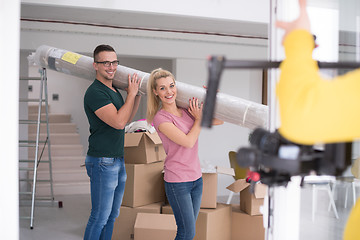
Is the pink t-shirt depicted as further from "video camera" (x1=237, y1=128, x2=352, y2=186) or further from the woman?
"video camera" (x1=237, y1=128, x2=352, y2=186)

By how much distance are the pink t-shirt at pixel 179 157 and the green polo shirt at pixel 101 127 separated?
0.28 metres

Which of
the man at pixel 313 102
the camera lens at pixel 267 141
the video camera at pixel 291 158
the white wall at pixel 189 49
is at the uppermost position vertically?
the white wall at pixel 189 49

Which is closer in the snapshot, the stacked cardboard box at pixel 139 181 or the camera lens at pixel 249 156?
the camera lens at pixel 249 156

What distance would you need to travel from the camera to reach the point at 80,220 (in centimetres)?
440

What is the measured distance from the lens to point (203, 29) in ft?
17.5

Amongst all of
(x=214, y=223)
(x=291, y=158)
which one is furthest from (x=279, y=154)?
(x=214, y=223)

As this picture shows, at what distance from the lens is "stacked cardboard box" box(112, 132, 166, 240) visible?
10.9ft

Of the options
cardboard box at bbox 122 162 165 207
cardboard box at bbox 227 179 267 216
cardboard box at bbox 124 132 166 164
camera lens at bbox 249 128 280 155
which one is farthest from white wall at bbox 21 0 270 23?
camera lens at bbox 249 128 280 155

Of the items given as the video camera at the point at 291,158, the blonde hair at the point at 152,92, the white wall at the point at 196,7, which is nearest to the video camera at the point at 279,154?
the video camera at the point at 291,158

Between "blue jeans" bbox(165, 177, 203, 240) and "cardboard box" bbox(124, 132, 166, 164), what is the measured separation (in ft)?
3.27

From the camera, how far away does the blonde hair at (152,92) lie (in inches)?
92.9

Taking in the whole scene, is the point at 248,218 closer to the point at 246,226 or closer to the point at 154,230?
the point at 246,226

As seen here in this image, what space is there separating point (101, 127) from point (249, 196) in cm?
151
